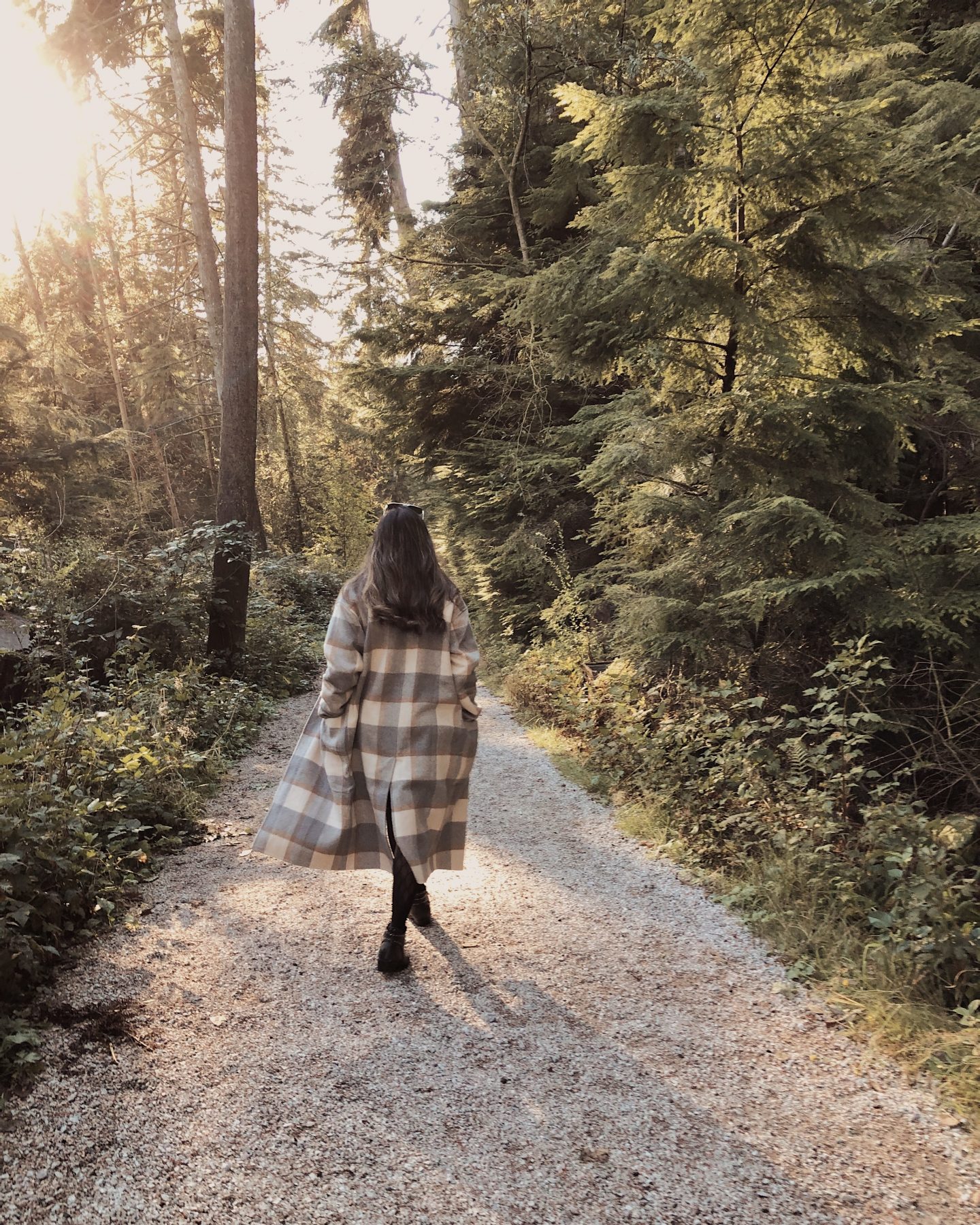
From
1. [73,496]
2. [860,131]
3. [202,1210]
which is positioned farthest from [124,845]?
[73,496]

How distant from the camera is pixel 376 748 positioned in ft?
10.6

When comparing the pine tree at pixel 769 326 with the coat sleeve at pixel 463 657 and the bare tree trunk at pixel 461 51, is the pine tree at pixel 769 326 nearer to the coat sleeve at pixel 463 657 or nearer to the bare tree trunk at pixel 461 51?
the coat sleeve at pixel 463 657

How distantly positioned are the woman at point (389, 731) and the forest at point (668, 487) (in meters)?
1.22

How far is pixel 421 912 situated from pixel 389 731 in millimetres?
1143

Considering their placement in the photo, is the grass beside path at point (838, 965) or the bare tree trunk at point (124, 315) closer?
the grass beside path at point (838, 965)

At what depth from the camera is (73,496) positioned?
13.0m

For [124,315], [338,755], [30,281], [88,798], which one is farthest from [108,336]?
[338,755]

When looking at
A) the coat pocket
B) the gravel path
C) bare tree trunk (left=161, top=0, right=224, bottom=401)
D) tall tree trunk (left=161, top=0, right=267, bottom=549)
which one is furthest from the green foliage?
bare tree trunk (left=161, top=0, right=224, bottom=401)

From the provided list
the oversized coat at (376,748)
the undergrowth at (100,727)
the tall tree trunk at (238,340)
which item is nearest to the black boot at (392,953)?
the oversized coat at (376,748)

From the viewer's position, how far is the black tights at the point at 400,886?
3.24m

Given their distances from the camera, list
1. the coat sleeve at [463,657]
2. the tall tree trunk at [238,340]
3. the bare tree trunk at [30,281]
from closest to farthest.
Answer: the coat sleeve at [463,657] → the tall tree trunk at [238,340] → the bare tree trunk at [30,281]

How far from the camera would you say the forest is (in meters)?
3.72

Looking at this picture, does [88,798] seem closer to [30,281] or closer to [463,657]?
[463,657]

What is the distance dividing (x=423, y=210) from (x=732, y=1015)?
12.4m
